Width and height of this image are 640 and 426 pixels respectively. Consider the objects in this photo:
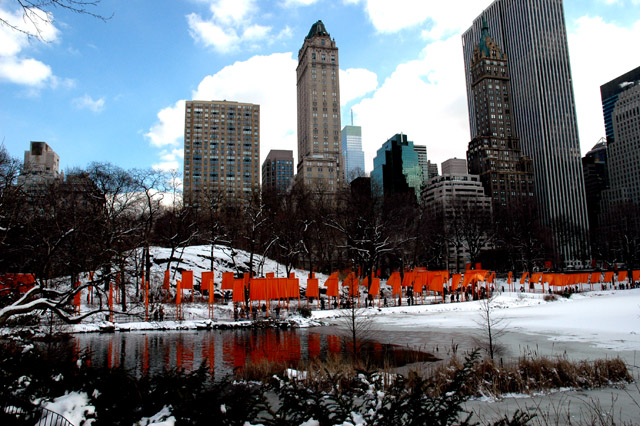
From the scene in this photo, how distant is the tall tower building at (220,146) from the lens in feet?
595

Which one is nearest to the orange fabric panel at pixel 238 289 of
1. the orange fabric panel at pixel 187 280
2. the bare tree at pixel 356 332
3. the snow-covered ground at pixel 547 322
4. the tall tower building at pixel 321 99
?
the orange fabric panel at pixel 187 280

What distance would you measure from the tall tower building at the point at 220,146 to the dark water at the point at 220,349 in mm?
154143

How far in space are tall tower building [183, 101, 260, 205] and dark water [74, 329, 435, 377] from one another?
154143mm

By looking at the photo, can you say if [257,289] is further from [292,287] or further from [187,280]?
[187,280]

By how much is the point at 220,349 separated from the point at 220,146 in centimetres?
17066

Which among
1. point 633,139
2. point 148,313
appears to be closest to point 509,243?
point 148,313

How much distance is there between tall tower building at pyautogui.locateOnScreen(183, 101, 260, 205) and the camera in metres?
181

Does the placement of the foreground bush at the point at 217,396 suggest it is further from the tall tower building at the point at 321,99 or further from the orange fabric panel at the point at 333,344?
the tall tower building at the point at 321,99

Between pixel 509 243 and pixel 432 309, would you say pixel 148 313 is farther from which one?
pixel 509 243

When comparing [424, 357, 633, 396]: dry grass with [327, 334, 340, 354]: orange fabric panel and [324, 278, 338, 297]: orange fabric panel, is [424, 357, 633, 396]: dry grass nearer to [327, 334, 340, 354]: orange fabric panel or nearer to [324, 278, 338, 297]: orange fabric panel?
[327, 334, 340, 354]: orange fabric panel

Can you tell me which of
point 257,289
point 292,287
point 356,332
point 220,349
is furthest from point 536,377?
point 292,287

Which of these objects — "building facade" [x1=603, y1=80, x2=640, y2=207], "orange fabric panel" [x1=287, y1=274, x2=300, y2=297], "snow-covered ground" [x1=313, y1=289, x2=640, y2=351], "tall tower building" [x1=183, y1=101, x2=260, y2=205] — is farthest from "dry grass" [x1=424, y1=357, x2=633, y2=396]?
"building facade" [x1=603, y1=80, x2=640, y2=207]

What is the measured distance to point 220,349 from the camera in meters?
21.1

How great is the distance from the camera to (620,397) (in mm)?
10156
